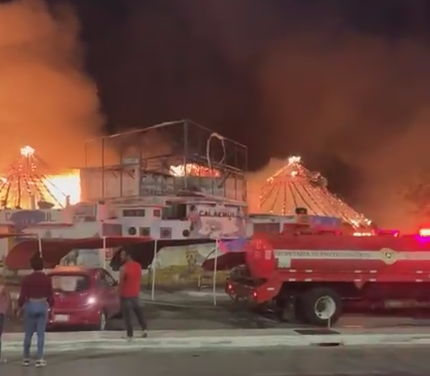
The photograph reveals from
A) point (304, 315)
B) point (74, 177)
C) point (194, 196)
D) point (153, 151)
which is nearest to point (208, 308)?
point (304, 315)

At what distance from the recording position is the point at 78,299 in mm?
14336

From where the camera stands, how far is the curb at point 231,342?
1288 cm

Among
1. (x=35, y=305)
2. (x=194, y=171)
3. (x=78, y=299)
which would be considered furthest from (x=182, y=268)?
(x=35, y=305)

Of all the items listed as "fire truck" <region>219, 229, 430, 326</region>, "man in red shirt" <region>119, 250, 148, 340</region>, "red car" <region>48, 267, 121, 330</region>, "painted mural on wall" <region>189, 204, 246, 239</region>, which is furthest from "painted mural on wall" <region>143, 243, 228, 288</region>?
"man in red shirt" <region>119, 250, 148, 340</region>

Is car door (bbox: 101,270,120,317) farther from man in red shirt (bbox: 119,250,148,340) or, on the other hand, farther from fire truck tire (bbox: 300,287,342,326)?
fire truck tire (bbox: 300,287,342,326)

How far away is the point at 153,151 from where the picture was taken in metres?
35.0

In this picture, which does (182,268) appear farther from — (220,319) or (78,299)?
(78,299)

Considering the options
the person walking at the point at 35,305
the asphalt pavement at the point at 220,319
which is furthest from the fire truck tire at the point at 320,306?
the person walking at the point at 35,305

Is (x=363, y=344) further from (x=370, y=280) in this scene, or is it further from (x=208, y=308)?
(x=208, y=308)

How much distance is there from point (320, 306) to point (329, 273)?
0.68 m

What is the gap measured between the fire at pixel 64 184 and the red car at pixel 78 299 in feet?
70.5

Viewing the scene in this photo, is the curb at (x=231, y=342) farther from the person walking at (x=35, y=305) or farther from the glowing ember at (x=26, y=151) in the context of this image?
the glowing ember at (x=26, y=151)

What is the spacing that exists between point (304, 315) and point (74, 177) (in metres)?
22.9

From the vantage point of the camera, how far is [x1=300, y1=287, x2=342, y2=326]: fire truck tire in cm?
1656
